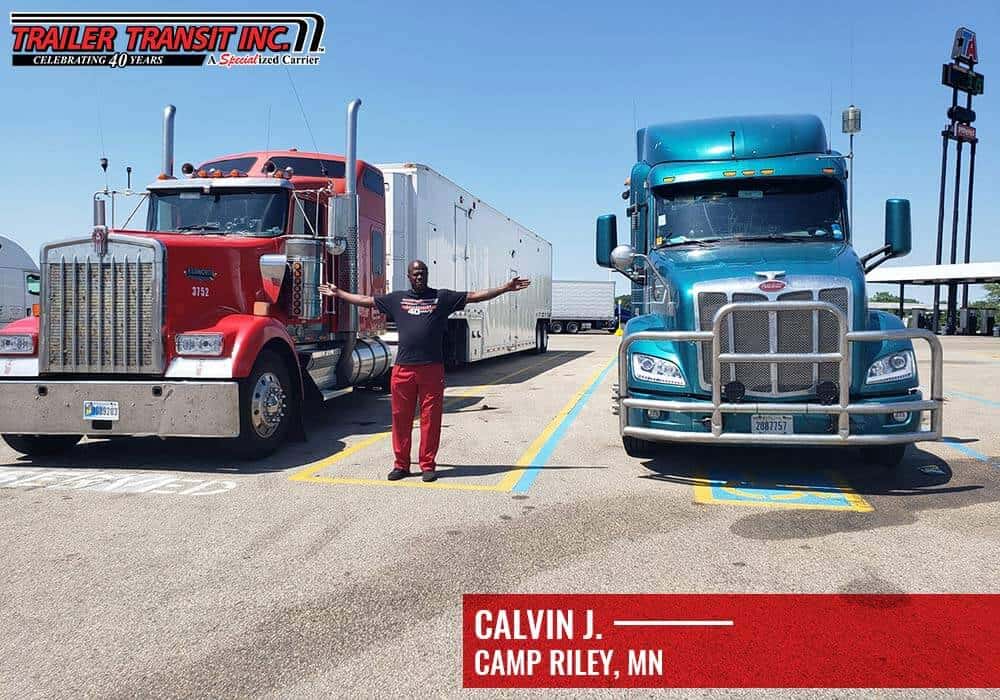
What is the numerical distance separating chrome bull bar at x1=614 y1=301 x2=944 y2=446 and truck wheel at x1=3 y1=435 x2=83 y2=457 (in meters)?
5.69

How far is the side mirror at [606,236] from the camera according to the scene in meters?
8.68

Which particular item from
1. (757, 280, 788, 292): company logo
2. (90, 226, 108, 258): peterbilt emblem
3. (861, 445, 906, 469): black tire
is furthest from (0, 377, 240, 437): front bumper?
(861, 445, 906, 469): black tire

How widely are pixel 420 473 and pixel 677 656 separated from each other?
3.94 metres

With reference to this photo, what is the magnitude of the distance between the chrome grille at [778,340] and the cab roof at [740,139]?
2475mm

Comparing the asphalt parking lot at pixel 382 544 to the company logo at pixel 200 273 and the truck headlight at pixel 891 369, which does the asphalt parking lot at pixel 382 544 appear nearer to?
the truck headlight at pixel 891 369

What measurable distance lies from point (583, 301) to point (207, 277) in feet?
144

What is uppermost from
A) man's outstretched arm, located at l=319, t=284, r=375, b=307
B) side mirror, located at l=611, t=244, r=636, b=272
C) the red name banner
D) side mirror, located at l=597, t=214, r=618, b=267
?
side mirror, located at l=597, t=214, r=618, b=267

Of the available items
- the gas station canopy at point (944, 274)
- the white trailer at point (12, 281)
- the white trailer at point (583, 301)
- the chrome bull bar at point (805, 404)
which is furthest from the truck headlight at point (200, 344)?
the gas station canopy at point (944, 274)

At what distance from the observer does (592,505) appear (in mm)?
→ 5875

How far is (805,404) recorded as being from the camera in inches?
237

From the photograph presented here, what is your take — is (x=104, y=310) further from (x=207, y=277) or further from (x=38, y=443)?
(x=38, y=443)

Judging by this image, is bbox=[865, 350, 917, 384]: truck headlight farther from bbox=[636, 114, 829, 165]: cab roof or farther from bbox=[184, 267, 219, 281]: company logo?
bbox=[184, 267, 219, 281]: company logo

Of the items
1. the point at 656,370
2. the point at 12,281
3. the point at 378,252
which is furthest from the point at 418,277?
the point at 12,281

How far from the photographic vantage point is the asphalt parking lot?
341cm
